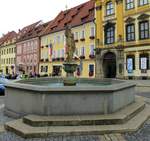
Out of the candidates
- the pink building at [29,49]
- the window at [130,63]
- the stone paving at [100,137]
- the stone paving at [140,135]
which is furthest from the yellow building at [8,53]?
the stone paving at [140,135]

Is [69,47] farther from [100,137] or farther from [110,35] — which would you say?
[110,35]

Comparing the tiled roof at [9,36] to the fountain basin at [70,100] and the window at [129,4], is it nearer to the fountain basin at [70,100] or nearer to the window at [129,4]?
the window at [129,4]

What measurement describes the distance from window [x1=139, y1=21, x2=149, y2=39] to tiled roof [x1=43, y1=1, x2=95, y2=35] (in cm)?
1109

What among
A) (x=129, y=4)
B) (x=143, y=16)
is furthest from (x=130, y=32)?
(x=129, y=4)

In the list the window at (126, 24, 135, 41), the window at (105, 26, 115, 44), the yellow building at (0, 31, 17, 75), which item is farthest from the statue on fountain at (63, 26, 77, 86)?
the yellow building at (0, 31, 17, 75)

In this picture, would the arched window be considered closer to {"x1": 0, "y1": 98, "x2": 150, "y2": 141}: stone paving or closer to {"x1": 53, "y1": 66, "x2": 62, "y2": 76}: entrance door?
{"x1": 53, "y1": 66, "x2": 62, "y2": 76}: entrance door

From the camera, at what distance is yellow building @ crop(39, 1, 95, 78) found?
1964 inches

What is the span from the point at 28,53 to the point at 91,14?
1066 inches

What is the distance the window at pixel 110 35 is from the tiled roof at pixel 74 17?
486 centimetres

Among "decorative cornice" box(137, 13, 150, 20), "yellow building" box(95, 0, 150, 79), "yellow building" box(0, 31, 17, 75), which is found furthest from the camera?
"yellow building" box(0, 31, 17, 75)

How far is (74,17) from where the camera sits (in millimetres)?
56969

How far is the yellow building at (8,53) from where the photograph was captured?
277 ft

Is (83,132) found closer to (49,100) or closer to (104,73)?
(49,100)

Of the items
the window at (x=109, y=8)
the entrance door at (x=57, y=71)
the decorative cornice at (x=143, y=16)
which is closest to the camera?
the decorative cornice at (x=143, y=16)
